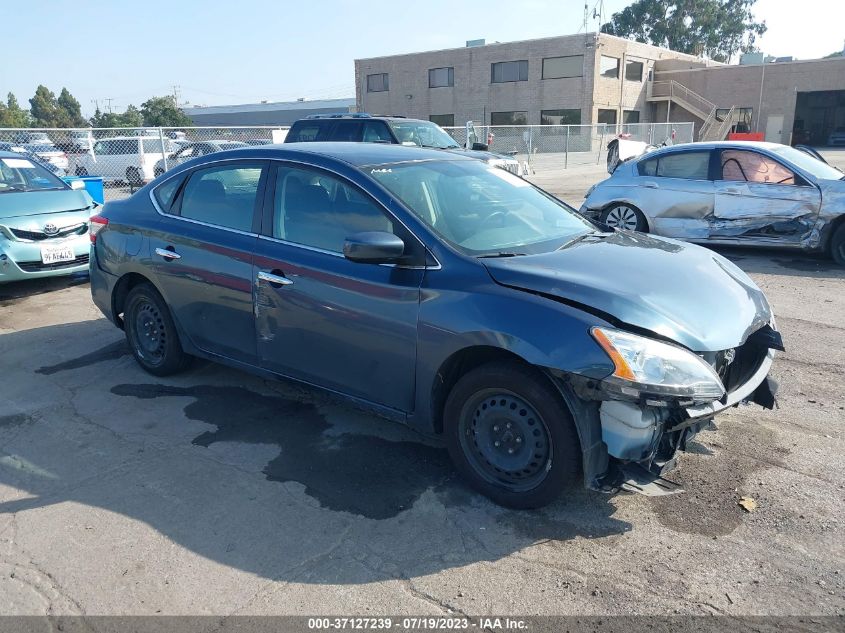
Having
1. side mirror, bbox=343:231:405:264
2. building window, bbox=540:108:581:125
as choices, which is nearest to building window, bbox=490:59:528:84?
building window, bbox=540:108:581:125

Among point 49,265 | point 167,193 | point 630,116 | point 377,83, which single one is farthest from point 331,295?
point 377,83

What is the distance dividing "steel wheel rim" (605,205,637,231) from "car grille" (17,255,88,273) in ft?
23.8

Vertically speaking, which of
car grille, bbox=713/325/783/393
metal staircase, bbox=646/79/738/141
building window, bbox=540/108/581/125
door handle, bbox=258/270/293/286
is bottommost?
car grille, bbox=713/325/783/393

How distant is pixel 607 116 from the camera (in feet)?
143

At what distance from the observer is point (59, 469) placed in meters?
3.96

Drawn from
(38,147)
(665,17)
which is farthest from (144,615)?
(665,17)

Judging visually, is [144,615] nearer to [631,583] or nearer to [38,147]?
[631,583]

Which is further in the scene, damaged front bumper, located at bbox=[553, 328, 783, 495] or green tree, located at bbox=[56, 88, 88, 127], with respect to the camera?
green tree, located at bbox=[56, 88, 88, 127]

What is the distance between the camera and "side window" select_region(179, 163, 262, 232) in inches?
177

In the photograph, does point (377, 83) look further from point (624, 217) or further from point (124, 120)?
point (624, 217)

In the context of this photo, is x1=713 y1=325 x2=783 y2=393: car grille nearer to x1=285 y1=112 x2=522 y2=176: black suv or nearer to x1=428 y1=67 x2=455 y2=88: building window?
x1=285 y1=112 x2=522 y2=176: black suv

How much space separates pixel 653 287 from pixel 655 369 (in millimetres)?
603

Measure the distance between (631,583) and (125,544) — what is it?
235 cm

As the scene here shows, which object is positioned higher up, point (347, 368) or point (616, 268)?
point (616, 268)
